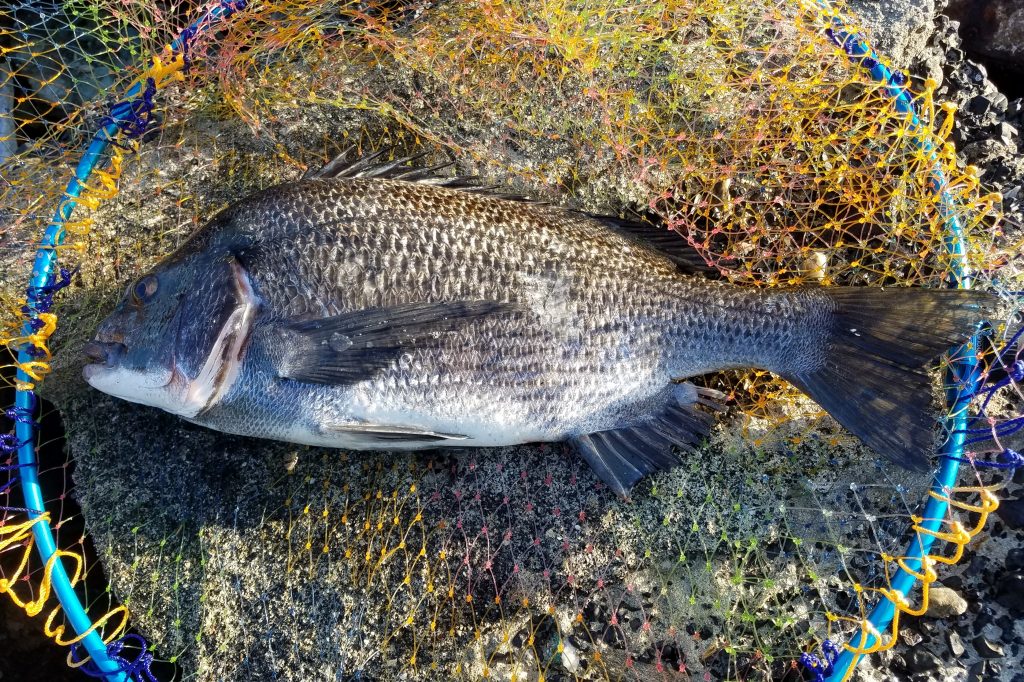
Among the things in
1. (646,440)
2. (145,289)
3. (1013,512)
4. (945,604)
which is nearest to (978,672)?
(945,604)

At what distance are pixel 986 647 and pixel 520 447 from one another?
1.93 m

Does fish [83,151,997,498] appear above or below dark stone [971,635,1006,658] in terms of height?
above

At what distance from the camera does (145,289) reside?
8.48 feet

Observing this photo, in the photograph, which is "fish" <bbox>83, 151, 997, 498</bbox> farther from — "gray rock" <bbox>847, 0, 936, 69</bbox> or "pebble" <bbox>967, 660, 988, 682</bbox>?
"gray rock" <bbox>847, 0, 936, 69</bbox>

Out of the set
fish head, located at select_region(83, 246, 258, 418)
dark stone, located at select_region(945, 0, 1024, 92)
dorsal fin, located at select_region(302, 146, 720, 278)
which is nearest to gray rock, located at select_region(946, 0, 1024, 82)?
dark stone, located at select_region(945, 0, 1024, 92)

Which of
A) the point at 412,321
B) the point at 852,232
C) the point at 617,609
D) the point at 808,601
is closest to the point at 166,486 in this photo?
the point at 412,321

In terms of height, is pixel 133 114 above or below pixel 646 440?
above

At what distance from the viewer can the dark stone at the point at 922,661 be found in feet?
8.54

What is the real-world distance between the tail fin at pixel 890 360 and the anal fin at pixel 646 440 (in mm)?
406

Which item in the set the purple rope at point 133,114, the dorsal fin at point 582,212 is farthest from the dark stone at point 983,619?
the purple rope at point 133,114

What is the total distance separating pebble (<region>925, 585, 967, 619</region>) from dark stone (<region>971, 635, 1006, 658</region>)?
111mm

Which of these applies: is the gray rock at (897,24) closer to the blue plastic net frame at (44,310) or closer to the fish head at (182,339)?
the blue plastic net frame at (44,310)

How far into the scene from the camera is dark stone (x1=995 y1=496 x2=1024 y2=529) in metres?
2.68

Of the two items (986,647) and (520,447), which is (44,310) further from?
(986,647)
